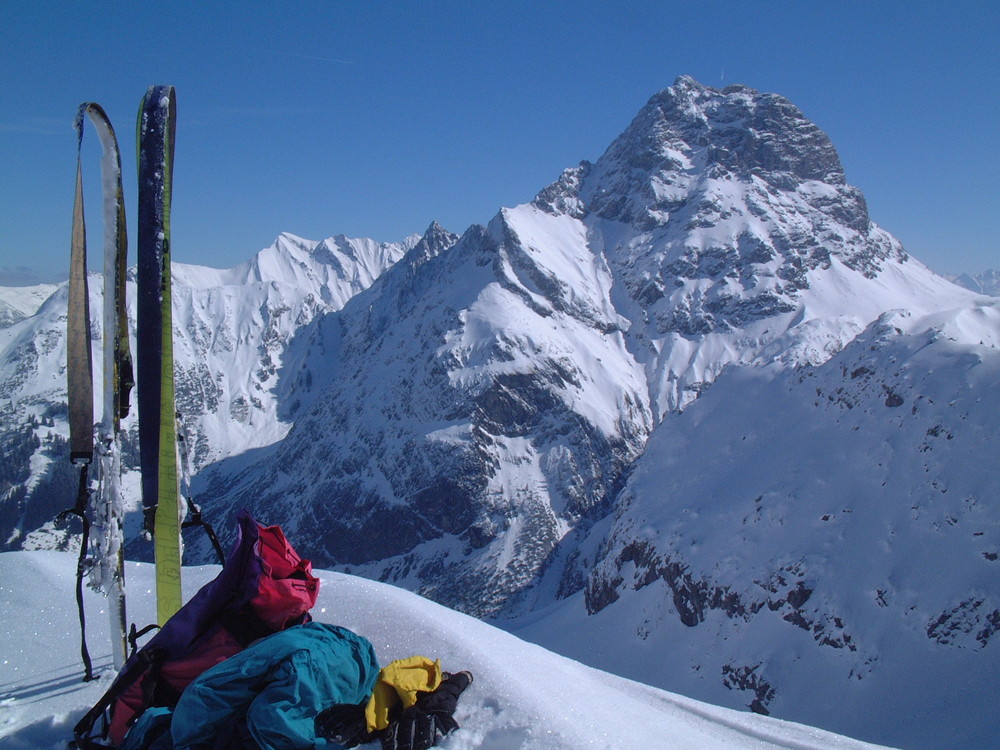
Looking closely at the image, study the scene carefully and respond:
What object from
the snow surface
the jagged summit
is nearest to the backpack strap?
the snow surface

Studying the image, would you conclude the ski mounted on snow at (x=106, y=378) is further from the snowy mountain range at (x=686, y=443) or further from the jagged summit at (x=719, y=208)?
the jagged summit at (x=719, y=208)

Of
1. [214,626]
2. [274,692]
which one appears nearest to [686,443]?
[214,626]

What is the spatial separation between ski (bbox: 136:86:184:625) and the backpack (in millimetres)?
1063

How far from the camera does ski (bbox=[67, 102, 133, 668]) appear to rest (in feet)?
17.0

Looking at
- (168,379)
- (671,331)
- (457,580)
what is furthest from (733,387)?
(671,331)

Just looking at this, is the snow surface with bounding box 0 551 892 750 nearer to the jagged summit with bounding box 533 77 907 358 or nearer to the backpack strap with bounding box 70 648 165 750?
the backpack strap with bounding box 70 648 165 750

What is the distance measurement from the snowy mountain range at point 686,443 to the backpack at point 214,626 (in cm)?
571

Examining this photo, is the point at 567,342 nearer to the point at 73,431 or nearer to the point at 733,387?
the point at 733,387

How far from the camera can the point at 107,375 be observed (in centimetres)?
533

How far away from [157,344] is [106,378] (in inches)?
19.4

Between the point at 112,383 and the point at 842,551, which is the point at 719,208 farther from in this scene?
the point at 112,383

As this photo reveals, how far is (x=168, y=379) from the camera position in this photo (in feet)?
18.5

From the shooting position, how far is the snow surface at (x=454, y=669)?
4250mm

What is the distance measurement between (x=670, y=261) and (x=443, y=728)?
158m
